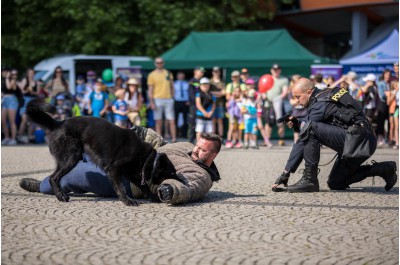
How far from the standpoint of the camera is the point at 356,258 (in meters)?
5.66

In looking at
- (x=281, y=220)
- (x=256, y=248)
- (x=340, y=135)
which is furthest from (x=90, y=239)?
(x=340, y=135)

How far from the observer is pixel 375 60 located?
2208 cm

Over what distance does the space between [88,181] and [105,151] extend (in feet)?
2.03

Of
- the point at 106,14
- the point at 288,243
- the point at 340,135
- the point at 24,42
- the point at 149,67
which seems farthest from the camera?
the point at 24,42

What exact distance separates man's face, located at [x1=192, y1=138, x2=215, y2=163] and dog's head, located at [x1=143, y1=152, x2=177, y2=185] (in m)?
0.44

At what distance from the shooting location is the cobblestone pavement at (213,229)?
5680 millimetres

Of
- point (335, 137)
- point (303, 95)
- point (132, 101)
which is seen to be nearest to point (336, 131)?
point (335, 137)

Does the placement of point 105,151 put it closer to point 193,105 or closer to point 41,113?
point 41,113

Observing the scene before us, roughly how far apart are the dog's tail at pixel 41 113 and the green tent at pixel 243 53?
14238 mm

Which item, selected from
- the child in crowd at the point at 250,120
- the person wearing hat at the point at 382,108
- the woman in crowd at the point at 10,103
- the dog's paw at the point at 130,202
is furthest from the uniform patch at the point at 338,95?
the woman in crowd at the point at 10,103

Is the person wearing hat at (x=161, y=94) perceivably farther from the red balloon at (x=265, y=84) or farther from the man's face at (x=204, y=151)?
the man's face at (x=204, y=151)

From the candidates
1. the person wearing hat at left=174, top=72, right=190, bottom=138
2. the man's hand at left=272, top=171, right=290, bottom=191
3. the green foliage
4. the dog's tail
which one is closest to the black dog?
the dog's tail

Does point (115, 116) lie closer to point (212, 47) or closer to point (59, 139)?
point (212, 47)

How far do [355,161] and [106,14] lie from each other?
23.1m
